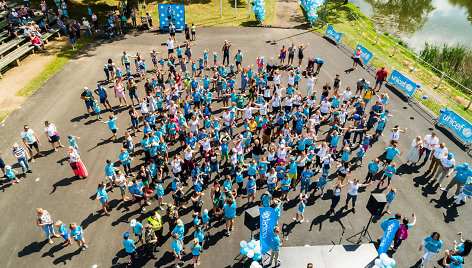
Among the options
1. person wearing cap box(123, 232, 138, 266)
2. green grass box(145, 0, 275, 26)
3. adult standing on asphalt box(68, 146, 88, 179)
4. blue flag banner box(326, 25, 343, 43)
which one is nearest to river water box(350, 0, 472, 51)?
blue flag banner box(326, 25, 343, 43)

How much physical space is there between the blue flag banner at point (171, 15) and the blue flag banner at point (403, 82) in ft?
63.1

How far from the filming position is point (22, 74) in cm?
2322

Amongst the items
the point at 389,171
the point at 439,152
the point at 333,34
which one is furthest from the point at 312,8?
the point at 389,171

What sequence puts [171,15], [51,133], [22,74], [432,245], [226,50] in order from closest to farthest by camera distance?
[432,245], [51,133], [22,74], [226,50], [171,15]

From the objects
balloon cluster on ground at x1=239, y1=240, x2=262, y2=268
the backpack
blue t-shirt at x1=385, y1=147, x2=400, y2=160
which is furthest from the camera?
blue t-shirt at x1=385, y1=147, x2=400, y2=160

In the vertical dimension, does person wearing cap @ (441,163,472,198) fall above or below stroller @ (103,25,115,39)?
below

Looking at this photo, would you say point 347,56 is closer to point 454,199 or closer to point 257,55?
point 257,55

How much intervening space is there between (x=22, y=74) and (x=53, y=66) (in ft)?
7.15

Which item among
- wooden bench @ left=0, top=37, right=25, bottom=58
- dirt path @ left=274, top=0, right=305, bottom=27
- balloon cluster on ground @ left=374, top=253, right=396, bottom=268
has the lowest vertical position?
balloon cluster on ground @ left=374, top=253, right=396, bottom=268

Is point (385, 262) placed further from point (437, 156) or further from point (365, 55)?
point (365, 55)

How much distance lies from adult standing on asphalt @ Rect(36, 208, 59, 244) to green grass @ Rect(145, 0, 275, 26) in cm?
2546

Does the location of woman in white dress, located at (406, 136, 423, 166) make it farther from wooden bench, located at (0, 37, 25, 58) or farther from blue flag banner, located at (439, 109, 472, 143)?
wooden bench, located at (0, 37, 25, 58)

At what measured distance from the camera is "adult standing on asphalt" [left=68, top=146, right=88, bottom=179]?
1410cm

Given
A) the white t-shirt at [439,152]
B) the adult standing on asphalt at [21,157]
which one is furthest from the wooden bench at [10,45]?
the white t-shirt at [439,152]
